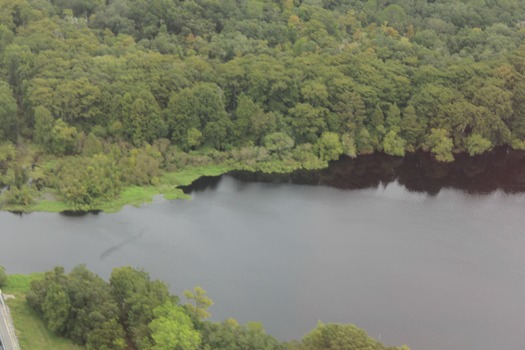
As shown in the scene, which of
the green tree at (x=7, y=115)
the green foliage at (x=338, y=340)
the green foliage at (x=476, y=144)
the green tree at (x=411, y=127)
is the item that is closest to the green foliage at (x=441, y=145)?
the green tree at (x=411, y=127)

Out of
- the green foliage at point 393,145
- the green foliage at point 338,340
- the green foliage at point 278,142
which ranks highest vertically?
the green foliage at point 393,145

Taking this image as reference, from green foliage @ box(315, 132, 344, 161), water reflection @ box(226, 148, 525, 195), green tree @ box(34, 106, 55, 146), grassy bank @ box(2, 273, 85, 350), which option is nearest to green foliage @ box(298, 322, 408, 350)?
grassy bank @ box(2, 273, 85, 350)

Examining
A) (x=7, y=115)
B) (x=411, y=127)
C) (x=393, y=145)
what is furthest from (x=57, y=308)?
(x=411, y=127)

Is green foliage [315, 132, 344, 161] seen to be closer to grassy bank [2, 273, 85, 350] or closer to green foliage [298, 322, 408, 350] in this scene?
green foliage [298, 322, 408, 350]

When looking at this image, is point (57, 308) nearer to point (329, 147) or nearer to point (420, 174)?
point (329, 147)

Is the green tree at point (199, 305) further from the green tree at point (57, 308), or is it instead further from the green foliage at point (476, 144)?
the green foliage at point (476, 144)

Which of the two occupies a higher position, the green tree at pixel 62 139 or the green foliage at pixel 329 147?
the green foliage at pixel 329 147

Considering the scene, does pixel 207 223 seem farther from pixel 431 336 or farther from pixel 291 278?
pixel 431 336
